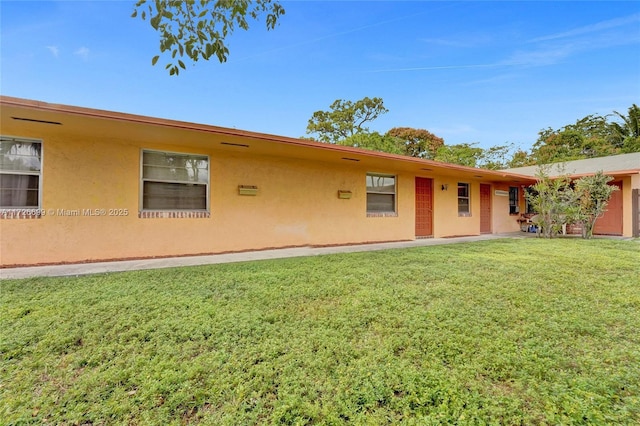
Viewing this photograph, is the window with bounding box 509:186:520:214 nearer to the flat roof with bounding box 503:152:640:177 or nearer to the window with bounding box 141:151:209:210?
the flat roof with bounding box 503:152:640:177

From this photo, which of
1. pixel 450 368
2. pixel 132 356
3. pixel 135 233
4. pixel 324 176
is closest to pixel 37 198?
pixel 135 233

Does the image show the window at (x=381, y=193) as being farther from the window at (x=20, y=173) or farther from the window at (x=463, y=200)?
the window at (x=20, y=173)

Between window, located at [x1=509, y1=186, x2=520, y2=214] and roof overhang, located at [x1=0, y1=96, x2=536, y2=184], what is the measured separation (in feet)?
24.5

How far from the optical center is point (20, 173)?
5.38m

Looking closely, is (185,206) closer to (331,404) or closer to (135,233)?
(135,233)

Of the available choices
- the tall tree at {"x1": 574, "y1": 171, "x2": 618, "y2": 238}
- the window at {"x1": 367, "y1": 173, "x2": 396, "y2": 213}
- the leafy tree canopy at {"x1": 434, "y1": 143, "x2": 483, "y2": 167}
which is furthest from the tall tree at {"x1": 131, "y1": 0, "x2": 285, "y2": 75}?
the leafy tree canopy at {"x1": 434, "y1": 143, "x2": 483, "y2": 167}

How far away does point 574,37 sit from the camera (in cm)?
995

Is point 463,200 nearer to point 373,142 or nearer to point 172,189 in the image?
point 172,189

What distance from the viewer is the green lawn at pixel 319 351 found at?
1741 millimetres

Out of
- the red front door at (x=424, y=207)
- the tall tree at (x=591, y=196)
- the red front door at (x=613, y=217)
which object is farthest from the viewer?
the red front door at (x=613, y=217)

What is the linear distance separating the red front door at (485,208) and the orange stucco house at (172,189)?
3921mm

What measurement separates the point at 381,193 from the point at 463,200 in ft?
14.0

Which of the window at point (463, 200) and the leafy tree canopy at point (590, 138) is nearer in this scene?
the window at point (463, 200)

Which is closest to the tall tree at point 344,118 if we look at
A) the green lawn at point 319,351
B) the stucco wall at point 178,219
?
the stucco wall at point 178,219
